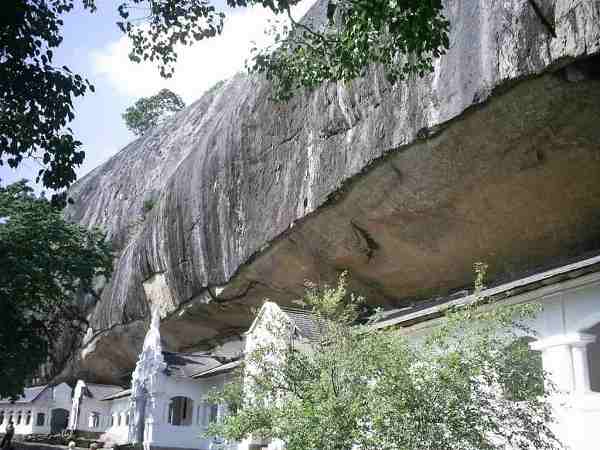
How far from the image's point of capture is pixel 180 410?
28.6 metres

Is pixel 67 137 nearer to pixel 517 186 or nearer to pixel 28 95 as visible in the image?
pixel 28 95

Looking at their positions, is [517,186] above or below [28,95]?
above

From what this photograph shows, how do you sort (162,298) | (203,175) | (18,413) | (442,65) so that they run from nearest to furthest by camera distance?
1. (442,65)
2. (203,175)
3. (162,298)
4. (18,413)

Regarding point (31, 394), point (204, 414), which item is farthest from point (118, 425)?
point (31, 394)

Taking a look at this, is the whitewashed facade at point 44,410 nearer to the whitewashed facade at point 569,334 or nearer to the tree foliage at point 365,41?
the whitewashed facade at point 569,334

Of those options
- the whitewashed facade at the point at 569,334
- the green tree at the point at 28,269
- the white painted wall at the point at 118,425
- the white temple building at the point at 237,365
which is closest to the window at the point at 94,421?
the white temple building at the point at 237,365

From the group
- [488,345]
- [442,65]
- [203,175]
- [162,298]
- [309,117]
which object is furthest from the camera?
[162,298]

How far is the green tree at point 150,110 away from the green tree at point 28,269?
112ft

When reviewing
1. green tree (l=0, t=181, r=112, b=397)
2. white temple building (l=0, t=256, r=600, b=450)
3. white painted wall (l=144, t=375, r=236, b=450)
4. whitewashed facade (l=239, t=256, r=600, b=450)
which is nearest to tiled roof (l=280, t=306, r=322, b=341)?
white temple building (l=0, t=256, r=600, b=450)

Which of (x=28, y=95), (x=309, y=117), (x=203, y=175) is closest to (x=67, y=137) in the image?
(x=28, y=95)

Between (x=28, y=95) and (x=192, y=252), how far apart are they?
16878mm

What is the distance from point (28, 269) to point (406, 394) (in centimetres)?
1842

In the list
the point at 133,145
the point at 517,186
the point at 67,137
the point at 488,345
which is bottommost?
the point at 488,345

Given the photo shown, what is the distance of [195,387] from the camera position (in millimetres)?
27375
